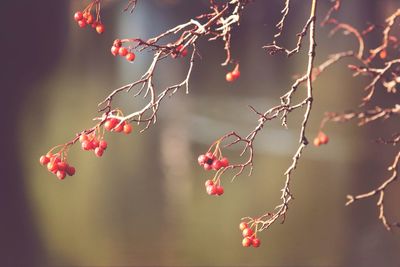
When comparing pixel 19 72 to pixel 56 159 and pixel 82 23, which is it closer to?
pixel 82 23

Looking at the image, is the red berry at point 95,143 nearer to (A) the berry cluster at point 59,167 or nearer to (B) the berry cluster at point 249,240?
(A) the berry cluster at point 59,167

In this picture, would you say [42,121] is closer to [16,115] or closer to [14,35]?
[16,115]

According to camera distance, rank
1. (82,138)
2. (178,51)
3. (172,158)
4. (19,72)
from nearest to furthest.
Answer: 1. (178,51)
2. (82,138)
3. (19,72)
4. (172,158)

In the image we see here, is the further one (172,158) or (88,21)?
(172,158)

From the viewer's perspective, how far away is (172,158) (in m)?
6.38

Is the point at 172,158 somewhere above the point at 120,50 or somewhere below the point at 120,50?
below

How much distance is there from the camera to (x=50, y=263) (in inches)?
167

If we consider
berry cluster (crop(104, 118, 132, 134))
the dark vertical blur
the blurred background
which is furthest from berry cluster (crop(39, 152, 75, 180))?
the dark vertical blur

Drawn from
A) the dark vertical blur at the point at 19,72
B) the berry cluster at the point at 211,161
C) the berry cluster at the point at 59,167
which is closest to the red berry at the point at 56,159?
the berry cluster at the point at 59,167

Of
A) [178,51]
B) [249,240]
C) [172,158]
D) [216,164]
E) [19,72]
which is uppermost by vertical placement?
[19,72]

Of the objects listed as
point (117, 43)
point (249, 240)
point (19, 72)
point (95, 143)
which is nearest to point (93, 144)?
point (95, 143)

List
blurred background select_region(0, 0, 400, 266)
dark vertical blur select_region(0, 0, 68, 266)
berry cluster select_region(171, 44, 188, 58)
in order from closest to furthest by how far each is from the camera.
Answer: berry cluster select_region(171, 44, 188, 58) → blurred background select_region(0, 0, 400, 266) → dark vertical blur select_region(0, 0, 68, 266)

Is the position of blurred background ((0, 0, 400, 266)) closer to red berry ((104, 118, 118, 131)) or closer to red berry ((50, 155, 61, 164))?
red berry ((50, 155, 61, 164))

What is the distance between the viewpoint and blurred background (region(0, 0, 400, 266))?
15.1 ft
